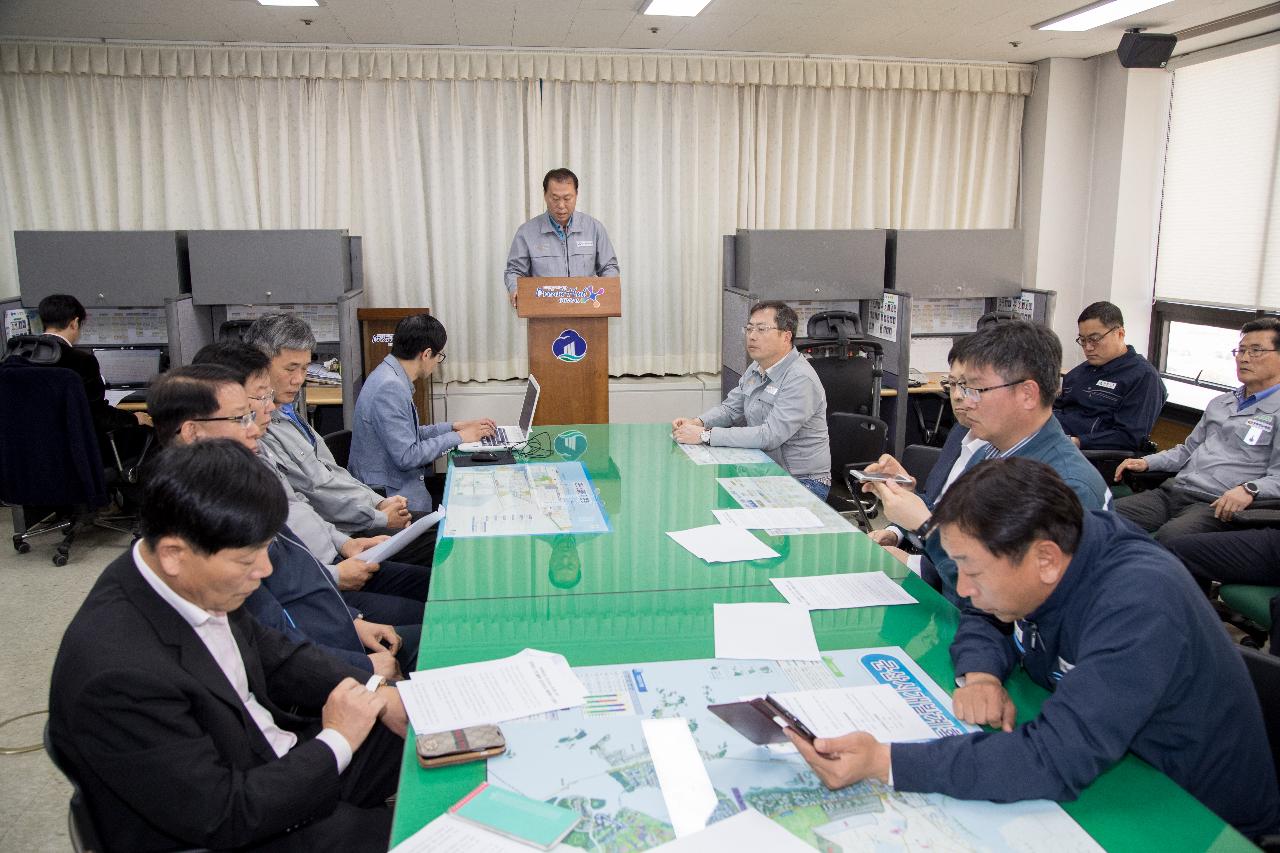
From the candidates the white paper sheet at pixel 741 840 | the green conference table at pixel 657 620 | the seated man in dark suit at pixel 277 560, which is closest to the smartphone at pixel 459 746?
the green conference table at pixel 657 620

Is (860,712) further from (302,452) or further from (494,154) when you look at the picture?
(494,154)

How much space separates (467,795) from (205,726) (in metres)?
0.45

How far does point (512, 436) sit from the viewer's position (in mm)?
3820

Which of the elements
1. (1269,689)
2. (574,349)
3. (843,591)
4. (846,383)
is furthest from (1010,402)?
(574,349)

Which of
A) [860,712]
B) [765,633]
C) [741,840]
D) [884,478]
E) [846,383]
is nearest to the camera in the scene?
[741,840]

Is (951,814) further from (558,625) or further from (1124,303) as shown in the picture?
(1124,303)

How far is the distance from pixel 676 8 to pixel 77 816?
4667 mm

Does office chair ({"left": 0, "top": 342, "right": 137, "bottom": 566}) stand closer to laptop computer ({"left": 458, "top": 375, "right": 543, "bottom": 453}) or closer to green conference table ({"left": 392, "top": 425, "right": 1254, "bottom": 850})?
laptop computer ({"left": 458, "top": 375, "right": 543, "bottom": 453})

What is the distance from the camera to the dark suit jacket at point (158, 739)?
4.31 ft

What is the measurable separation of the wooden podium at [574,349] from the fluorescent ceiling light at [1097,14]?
2.93m

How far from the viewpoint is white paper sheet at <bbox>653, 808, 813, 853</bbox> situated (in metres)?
1.22

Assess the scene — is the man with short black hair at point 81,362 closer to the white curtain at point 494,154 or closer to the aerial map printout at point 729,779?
the white curtain at point 494,154

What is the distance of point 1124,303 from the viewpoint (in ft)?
20.0

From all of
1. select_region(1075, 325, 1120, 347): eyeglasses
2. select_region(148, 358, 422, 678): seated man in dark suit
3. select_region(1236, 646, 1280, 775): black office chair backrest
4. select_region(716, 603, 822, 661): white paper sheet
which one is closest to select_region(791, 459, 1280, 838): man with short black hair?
select_region(1236, 646, 1280, 775): black office chair backrest
